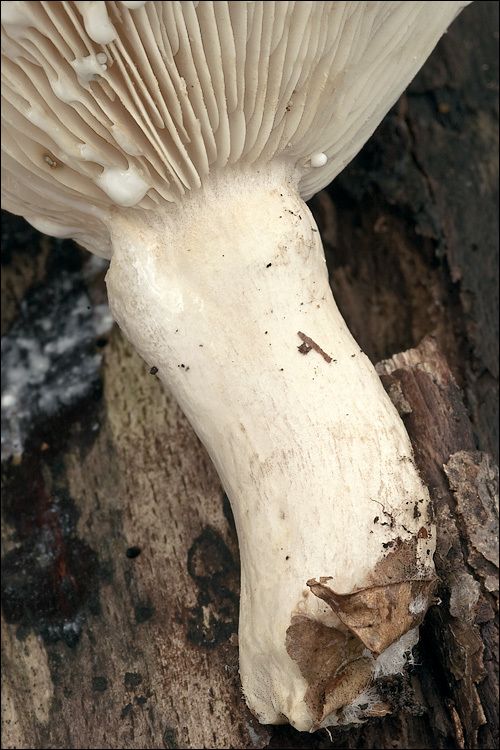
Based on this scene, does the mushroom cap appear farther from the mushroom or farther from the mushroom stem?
the mushroom stem

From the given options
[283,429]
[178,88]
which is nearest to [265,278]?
[283,429]

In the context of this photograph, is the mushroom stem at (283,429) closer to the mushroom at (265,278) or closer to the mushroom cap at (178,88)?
the mushroom at (265,278)

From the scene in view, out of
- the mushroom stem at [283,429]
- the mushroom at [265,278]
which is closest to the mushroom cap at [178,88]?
the mushroom at [265,278]

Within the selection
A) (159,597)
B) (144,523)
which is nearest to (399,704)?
(159,597)

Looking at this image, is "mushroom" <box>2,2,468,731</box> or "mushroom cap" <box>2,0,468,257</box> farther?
"mushroom" <box>2,2,468,731</box>

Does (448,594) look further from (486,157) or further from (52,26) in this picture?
(486,157)

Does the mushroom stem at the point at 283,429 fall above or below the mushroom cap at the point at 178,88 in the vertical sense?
below

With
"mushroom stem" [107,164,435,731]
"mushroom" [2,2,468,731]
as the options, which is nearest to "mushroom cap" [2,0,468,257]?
"mushroom" [2,2,468,731]
